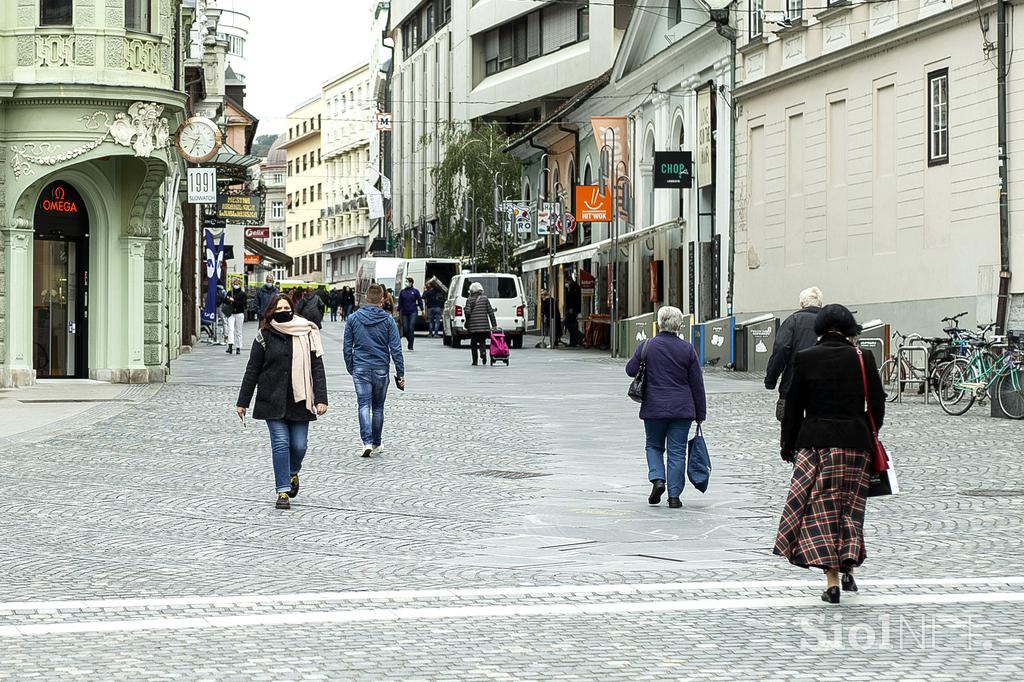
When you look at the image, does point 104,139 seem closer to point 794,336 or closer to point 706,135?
point 794,336

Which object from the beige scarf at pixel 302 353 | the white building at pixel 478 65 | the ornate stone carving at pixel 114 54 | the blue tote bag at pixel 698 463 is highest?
the white building at pixel 478 65

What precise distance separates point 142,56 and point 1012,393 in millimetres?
14409

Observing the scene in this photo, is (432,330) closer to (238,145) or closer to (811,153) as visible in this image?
(811,153)

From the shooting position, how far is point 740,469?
49.9 feet

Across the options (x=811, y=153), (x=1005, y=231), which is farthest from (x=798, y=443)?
(x=811, y=153)

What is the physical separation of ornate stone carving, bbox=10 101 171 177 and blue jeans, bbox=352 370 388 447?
36.6ft

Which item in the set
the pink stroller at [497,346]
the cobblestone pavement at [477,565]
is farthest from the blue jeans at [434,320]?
the cobblestone pavement at [477,565]

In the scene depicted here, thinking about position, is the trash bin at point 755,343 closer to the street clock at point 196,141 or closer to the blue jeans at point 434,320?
the street clock at point 196,141

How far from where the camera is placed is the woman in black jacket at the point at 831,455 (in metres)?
8.48

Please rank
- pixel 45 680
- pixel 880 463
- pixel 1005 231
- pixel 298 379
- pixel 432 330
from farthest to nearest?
pixel 432 330
pixel 1005 231
pixel 298 379
pixel 880 463
pixel 45 680

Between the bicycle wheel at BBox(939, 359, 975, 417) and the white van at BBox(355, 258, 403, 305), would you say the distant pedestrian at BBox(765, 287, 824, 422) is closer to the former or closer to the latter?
the bicycle wheel at BBox(939, 359, 975, 417)

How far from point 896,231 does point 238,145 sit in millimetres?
64516

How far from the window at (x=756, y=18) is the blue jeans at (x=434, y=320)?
20102 millimetres

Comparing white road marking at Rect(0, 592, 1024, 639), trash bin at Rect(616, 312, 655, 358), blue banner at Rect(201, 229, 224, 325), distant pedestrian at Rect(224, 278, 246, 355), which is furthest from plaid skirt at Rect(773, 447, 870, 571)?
blue banner at Rect(201, 229, 224, 325)
